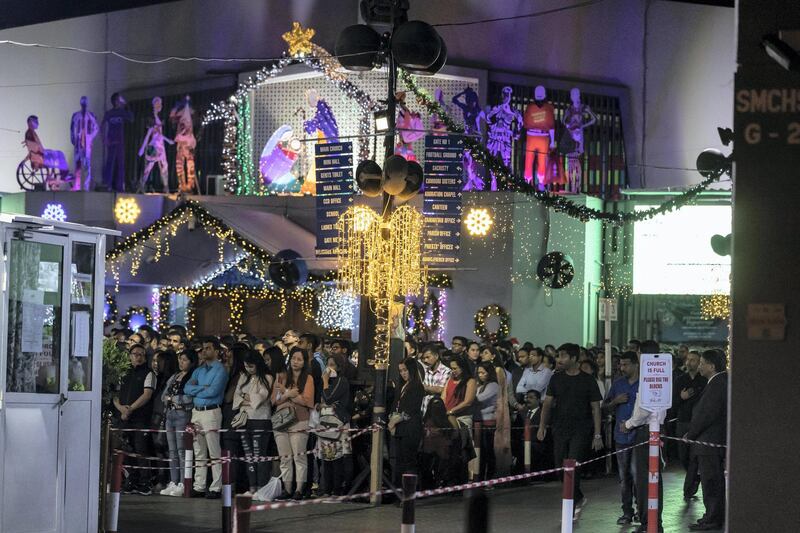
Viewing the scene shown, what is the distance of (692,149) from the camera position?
31969 millimetres

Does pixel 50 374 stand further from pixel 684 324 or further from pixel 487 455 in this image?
pixel 684 324

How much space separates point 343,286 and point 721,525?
5847mm

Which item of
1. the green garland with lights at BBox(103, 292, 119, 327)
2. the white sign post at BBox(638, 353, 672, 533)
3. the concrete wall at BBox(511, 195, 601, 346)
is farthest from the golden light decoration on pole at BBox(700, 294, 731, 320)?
the white sign post at BBox(638, 353, 672, 533)

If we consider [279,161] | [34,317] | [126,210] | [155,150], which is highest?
[155,150]

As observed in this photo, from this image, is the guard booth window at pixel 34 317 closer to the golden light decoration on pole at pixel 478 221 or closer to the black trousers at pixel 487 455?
the black trousers at pixel 487 455

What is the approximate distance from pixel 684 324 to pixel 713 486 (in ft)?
55.1

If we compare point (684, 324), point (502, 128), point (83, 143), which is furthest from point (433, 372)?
point (83, 143)

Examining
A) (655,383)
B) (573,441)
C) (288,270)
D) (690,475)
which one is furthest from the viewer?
(288,270)

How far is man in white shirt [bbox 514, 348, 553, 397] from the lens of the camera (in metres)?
19.8

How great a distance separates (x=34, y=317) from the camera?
11.7m

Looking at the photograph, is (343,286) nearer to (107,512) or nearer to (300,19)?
(107,512)

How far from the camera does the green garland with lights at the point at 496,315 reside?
28828 mm

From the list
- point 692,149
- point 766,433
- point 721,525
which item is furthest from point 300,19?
point 766,433

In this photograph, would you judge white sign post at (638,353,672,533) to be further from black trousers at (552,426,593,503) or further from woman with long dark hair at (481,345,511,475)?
woman with long dark hair at (481,345,511,475)
